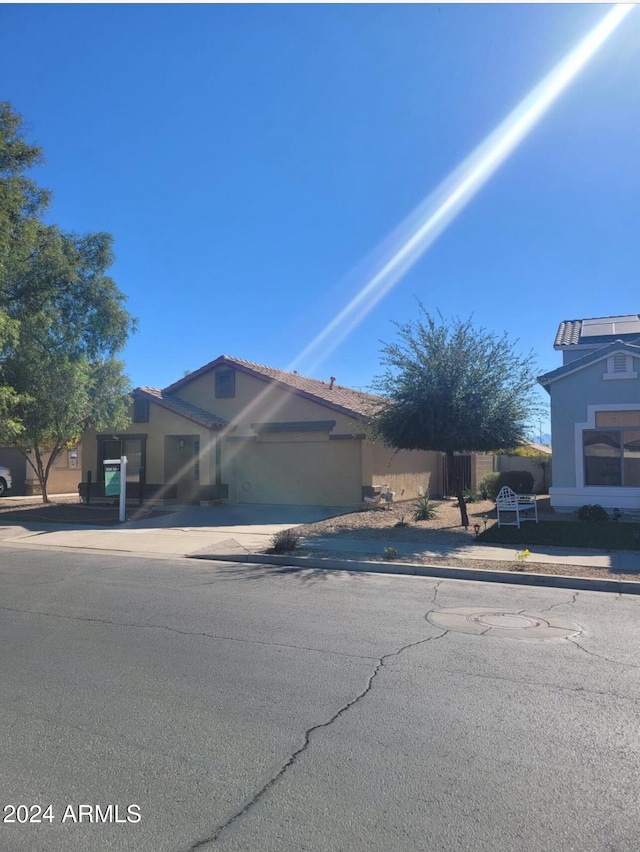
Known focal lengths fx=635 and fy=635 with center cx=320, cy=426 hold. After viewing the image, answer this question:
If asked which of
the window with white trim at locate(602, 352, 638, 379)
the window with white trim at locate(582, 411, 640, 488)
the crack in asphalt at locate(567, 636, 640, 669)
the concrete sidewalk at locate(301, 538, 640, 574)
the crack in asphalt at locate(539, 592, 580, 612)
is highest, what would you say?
the window with white trim at locate(602, 352, 638, 379)

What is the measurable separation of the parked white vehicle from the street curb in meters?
18.5

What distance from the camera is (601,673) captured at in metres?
5.36

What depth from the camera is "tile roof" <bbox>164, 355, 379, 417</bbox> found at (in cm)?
2065

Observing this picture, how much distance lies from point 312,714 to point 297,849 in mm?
1521

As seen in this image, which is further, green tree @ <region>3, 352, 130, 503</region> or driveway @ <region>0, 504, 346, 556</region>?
green tree @ <region>3, 352, 130, 503</region>

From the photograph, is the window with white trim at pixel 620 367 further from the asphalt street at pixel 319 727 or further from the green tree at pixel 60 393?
the green tree at pixel 60 393

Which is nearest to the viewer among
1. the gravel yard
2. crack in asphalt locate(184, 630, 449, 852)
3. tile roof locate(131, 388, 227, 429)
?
crack in asphalt locate(184, 630, 449, 852)

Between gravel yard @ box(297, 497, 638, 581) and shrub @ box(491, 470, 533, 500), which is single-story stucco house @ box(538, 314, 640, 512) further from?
shrub @ box(491, 470, 533, 500)

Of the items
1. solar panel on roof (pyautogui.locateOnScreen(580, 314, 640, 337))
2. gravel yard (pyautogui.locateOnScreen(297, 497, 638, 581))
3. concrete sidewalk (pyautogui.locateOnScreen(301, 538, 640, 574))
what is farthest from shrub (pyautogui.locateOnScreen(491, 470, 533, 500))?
concrete sidewalk (pyautogui.locateOnScreen(301, 538, 640, 574))

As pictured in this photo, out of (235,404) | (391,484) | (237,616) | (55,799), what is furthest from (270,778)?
(235,404)

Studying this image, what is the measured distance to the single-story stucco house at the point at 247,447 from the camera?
20.7 m

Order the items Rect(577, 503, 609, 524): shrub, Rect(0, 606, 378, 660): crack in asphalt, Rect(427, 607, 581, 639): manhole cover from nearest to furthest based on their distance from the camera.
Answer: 1. Rect(0, 606, 378, 660): crack in asphalt
2. Rect(427, 607, 581, 639): manhole cover
3. Rect(577, 503, 609, 524): shrub

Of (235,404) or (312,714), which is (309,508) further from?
(312,714)

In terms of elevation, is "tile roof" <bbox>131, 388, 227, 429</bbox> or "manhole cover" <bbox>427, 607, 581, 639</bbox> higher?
"tile roof" <bbox>131, 388, 227, 429</bbox>
